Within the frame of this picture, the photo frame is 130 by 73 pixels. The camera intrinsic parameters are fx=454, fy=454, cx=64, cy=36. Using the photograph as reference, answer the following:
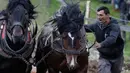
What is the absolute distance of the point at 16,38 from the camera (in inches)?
299

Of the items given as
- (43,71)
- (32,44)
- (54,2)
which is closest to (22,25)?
(32,44)

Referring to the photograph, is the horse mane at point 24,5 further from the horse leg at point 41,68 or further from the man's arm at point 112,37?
the man's arm at point 112,37

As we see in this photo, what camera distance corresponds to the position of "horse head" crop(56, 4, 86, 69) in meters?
7.79

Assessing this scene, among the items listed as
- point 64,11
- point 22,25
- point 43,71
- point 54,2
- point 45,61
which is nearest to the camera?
point 22,25

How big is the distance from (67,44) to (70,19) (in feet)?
1.54

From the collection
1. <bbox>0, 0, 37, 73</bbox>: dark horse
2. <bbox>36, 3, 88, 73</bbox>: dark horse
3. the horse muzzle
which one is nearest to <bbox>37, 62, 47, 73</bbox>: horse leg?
<bbox>36, 3, 88, 73</bbox>: dark horse

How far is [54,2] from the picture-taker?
18.0 meters

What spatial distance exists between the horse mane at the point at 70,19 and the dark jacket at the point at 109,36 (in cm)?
72

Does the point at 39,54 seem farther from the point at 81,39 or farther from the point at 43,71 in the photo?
the point at 81,39

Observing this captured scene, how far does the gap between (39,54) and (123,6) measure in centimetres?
967

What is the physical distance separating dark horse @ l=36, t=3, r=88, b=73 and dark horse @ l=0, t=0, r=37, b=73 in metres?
0.40

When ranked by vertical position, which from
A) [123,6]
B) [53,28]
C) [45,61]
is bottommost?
[123,6]

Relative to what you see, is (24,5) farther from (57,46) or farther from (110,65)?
(110,65)

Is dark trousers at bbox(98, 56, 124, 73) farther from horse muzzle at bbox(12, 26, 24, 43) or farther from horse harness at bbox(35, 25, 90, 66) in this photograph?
horse muzzle at bbox(12, 26, 24, 43)
